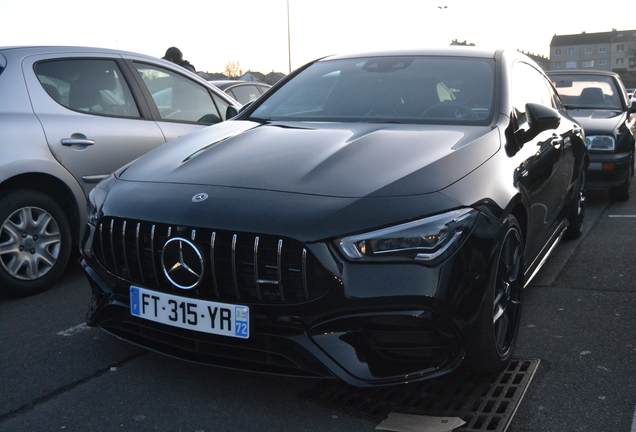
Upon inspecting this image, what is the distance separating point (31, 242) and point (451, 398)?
2.81m

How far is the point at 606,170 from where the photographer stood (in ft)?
25.0

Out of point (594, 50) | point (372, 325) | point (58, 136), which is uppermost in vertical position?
point (58, 136)

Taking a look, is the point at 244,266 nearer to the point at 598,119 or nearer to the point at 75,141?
the point at 75,141

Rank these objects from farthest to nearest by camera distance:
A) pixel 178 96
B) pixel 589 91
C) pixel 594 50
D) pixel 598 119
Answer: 1. pixel 594 50
2. pixel 589 91
3. pixel 598 119
4. pixel 178 96

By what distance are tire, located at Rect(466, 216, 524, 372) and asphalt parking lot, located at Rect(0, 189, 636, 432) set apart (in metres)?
0.19

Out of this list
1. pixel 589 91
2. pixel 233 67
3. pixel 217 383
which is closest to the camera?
pixel 217 383

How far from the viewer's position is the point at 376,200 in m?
2.63

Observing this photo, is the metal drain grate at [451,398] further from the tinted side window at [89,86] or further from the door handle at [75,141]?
the tinted side window at [89,86]

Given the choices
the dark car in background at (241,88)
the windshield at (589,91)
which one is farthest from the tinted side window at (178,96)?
the windshield at (589,91)

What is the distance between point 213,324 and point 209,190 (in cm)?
55

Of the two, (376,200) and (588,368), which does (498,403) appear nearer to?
(588,368)

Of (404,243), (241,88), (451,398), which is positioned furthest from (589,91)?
(404,243)

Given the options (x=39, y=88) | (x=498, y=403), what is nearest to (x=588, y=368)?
(x=498, y=403)

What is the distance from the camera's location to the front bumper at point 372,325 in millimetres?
2500
